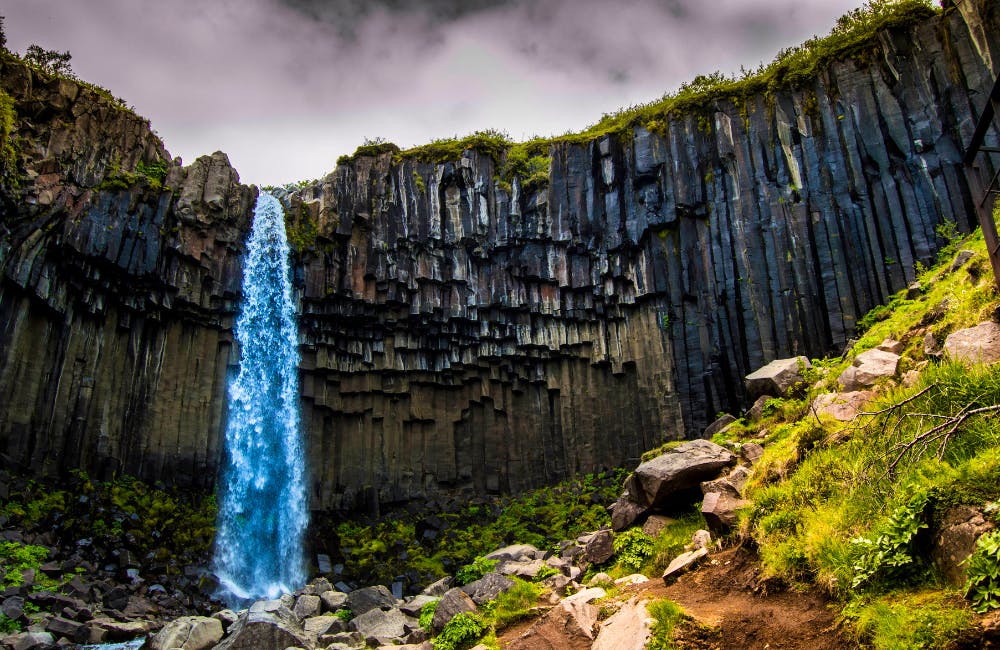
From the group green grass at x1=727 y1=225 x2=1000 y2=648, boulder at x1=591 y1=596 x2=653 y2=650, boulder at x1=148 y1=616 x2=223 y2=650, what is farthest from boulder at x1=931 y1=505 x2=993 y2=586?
boulder at x1=148 y1=616 x2=223 y2=650

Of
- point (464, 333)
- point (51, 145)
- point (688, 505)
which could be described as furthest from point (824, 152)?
point (51, 145)

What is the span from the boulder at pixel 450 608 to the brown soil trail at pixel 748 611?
4.37 metres

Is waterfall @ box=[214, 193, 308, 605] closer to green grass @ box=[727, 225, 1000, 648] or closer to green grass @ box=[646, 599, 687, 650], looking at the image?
green grass @ box=[727, 225, 1000, 648]

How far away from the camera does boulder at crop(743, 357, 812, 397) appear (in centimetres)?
1459

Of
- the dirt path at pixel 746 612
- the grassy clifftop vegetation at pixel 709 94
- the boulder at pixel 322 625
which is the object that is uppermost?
the grassy clifftop vegetation at pixel 709 94

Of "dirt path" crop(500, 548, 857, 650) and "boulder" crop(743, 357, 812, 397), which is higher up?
"boulder" crop(743, 357, 812, 397)

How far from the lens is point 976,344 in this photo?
7.41 meters

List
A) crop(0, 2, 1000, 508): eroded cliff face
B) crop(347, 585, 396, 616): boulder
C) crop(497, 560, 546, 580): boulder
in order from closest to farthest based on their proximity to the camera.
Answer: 1. crop(497, 560, 546, 580): boulder
2. crop(347, 585, 396, 616): boulder
3. crop(0, 2, 1000, 508): eroded cliff face

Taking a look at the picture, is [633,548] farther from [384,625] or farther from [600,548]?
[384,625]

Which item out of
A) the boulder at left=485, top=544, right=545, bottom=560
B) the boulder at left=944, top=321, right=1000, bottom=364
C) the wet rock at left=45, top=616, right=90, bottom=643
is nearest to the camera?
the boulder at left=944, top=321, right=1000, bottom=364

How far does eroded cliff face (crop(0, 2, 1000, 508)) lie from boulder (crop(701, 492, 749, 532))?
44.6ft

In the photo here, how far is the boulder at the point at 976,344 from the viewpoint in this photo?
23.2 feet

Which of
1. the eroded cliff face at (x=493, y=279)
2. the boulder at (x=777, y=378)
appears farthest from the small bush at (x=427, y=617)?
the eroded cliff face at (x=493, y=279)

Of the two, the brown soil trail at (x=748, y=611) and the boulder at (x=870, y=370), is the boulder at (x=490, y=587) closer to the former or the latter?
the brown soil trail at (x=748, y=611)
